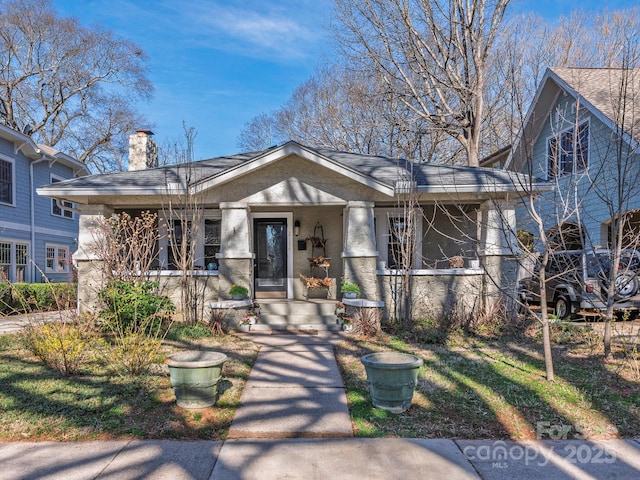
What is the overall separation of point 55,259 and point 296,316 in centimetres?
1333

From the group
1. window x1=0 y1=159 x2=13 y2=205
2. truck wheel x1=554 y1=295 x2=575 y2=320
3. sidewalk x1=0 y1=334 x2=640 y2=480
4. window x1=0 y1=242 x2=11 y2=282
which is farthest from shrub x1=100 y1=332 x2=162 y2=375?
window x1=0 y1=159 x2=13 y2=205

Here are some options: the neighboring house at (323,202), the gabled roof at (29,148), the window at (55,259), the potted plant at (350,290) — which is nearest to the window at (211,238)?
the neighboring house at (323,202)

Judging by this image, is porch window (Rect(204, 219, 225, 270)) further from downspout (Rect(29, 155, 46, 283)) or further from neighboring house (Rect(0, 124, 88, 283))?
downspout (Rect(29, 155, 46, 283))

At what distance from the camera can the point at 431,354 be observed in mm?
6887

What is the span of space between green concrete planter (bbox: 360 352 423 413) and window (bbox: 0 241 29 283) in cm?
1428

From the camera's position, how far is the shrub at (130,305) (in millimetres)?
7289

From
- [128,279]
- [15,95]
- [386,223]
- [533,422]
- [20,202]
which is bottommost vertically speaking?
[533,422]

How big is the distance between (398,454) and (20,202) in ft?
53.9

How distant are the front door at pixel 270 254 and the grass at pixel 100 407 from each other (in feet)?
15.3

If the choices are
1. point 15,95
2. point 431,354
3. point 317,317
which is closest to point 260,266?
point 317,317

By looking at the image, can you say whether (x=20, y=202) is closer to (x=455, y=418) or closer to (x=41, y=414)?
(x=41, y=414)

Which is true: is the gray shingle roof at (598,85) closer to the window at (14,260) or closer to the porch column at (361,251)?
the porch column at (361,251)

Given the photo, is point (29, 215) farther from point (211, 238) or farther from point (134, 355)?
point (134, 355)

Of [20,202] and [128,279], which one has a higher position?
[20,202]
